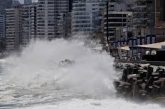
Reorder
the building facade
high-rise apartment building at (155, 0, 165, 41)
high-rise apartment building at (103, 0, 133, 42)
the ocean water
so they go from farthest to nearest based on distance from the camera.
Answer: the building facade, high-rise apartment building at (103, 0, 133, 42), high-rise apartment building at (155, 0, 165, 41), the ocean water

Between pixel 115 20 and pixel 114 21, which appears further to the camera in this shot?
pixel 114 21

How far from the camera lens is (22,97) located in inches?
1390

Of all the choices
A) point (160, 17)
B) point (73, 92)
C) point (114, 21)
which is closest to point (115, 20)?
point (114, 21)

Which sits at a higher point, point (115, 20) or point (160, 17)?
point (160, 17)

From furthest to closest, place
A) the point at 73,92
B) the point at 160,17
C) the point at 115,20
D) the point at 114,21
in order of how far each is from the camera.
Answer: the point at 114,21 → the point at 115,20 → the point at 160,17 → the point at 73,92

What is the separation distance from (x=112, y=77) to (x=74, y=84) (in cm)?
534

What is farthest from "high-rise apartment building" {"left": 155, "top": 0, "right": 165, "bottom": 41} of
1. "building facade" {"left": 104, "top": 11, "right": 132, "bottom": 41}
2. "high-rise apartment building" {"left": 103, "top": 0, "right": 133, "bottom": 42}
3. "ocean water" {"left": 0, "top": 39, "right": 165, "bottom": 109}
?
"building facade" {"left": 104, "top": 11, "right": 132, "bottom": 41}

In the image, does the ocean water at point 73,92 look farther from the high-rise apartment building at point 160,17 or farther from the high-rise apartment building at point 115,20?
the high-rise apartment building at point 115,20

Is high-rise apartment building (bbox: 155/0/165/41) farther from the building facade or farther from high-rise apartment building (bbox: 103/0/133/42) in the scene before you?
the building facade

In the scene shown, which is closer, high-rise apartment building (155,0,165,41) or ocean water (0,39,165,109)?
ocean water (0,39,165,109)

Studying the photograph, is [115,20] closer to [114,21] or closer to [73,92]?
[114,21]

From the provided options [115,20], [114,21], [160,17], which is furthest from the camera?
[114,21]

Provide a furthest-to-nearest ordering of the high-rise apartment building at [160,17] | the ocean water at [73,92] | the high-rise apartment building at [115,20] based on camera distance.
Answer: the high-rise apartment building at [115,20], the high-rise apartment building at [160,17], the ocean water at [73,92]

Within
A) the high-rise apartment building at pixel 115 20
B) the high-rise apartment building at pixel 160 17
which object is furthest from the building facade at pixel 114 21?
the high-rise apartment building at pixel 160 17
